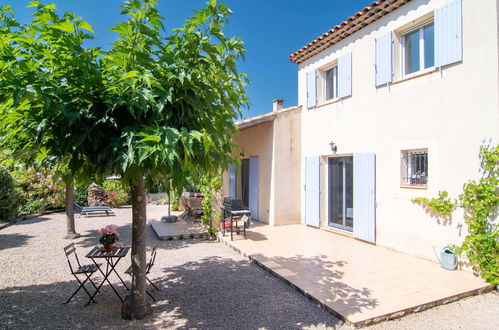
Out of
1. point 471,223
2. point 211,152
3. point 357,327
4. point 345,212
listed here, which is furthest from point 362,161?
point 211,152

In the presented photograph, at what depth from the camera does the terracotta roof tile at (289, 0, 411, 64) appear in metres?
7.43

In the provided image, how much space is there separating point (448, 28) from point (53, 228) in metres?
13.7

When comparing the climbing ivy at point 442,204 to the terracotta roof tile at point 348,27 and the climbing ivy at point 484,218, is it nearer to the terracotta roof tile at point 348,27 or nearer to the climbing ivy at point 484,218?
the climbing ivy at point 484,218

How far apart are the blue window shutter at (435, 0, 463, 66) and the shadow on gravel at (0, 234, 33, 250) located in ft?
39.9

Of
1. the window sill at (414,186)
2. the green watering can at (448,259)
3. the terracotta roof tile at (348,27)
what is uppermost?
the terracotta roof tile at (348,27)

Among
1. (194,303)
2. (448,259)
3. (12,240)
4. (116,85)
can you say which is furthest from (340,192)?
(12,240)

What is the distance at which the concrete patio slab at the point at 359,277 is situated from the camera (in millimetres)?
4449

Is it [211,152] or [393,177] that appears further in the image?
[393,177]

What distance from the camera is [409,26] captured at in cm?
716

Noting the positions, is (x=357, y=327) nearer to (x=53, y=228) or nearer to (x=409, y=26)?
(x=409, y=26)

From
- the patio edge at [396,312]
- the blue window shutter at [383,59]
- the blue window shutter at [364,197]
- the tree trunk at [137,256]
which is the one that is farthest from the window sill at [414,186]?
the tree trunk at [137,256]

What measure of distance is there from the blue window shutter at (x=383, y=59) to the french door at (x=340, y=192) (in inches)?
95.5

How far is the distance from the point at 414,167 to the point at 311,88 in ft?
14.9

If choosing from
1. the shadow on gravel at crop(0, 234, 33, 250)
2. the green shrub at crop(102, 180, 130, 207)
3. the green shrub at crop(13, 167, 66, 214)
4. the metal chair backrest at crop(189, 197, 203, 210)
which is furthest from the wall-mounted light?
the green shrub at crop(102, 180, 130, 207)
